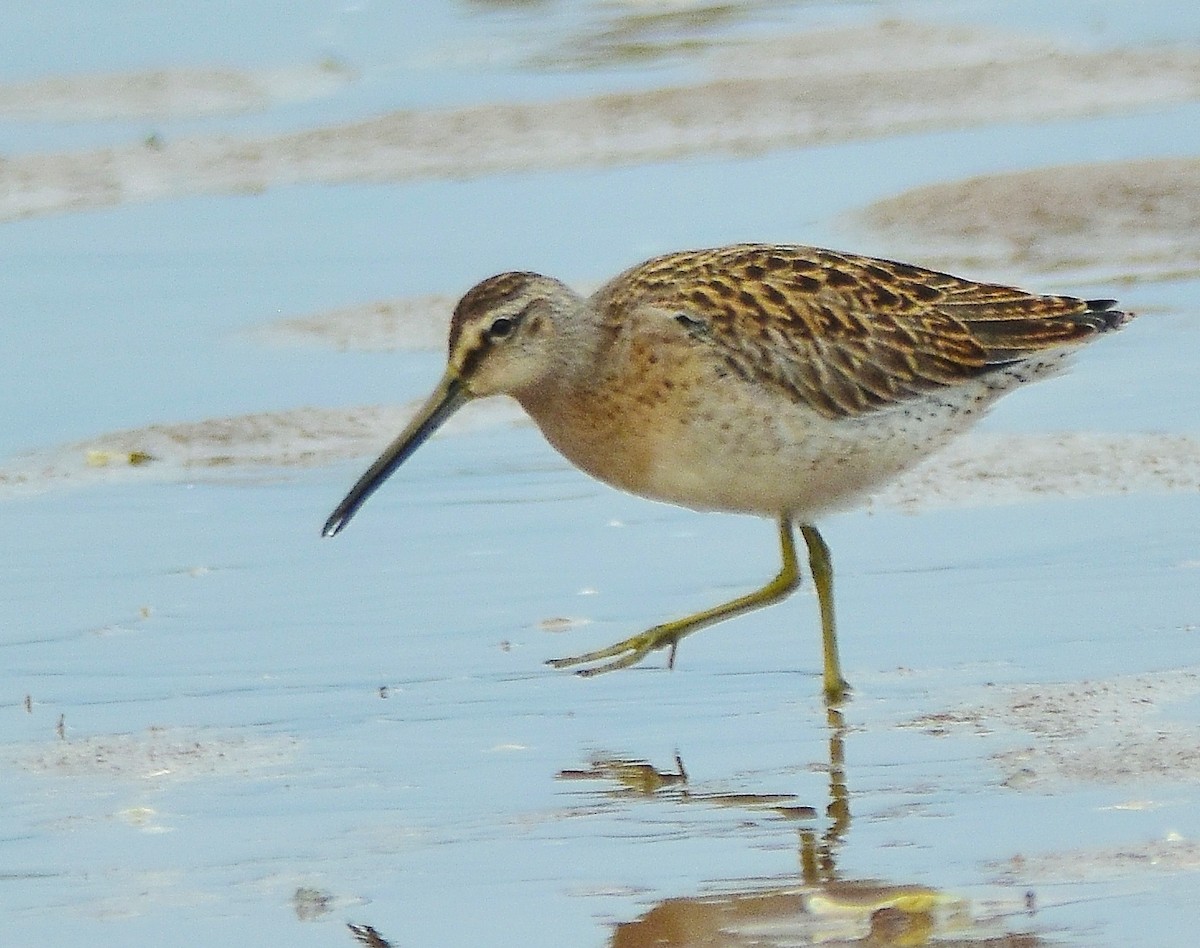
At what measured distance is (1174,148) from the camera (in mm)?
12547

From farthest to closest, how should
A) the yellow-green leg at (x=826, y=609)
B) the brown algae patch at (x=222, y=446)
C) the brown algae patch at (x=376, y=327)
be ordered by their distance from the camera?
the brown algae patch at (x=376, y=327) → the brown algae patch at (x=222, y=446) → the yellow-green leg at (x=826, y=609)

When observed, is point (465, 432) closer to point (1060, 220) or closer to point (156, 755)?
point (156, 755)

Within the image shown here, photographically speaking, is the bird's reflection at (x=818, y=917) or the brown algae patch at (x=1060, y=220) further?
the brown algae patch at (x=1060, y=220)

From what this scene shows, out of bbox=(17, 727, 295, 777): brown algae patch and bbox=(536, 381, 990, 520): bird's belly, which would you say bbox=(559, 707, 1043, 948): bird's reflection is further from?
bbox=(536, 381, 990, 520): bird's belly

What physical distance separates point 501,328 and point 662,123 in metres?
6.82

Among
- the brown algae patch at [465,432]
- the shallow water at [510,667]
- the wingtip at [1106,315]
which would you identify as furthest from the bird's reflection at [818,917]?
the brown algae patch at [465,432]

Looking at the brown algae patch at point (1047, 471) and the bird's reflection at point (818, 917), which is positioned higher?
the brown algae patch at point (1047, 471)

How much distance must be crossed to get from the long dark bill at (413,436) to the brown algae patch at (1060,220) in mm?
4295

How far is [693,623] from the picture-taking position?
684 cm

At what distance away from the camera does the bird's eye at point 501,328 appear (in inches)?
275

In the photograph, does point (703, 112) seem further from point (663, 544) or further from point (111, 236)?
point (663, 544)

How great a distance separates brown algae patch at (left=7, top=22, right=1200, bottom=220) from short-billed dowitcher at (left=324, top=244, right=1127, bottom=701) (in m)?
5.76

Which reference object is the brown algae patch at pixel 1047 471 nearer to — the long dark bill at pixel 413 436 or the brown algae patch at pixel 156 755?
the long dark bill at pixel 413 436

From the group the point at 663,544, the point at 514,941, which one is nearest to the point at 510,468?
the point at 663,544
